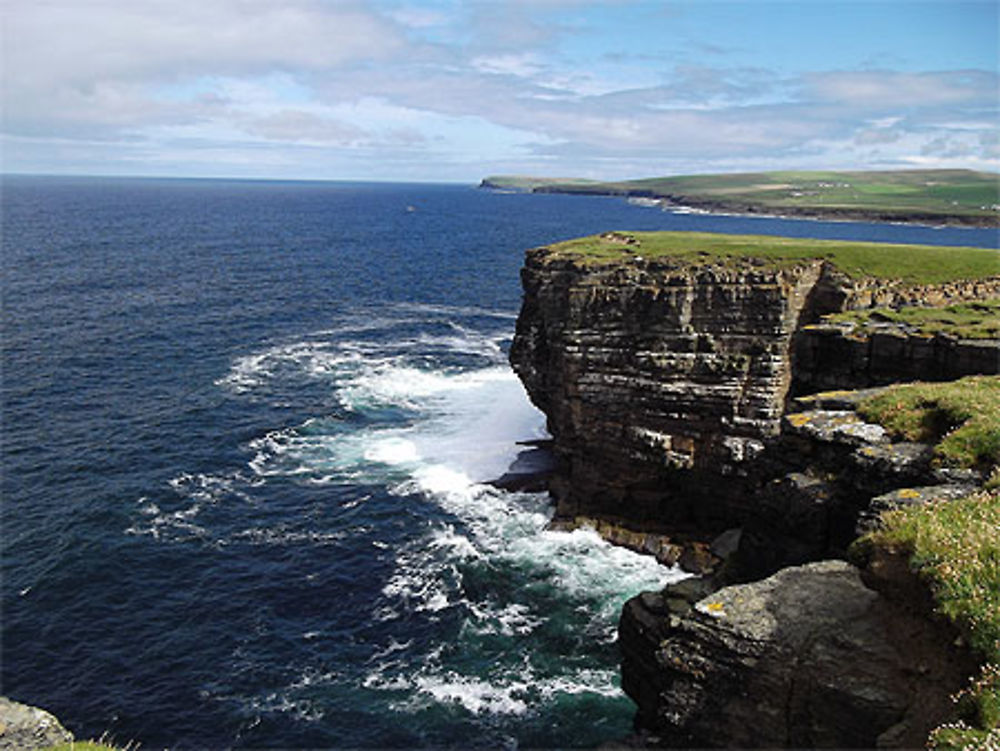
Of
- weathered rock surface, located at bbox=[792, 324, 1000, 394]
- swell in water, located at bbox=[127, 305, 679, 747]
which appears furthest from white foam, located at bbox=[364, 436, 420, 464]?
weathered rock surface, located at bbox=[792, 324, 1000, 394]

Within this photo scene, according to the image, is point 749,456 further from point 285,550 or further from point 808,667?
point 285,550

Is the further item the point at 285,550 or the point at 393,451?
the point at 393,451

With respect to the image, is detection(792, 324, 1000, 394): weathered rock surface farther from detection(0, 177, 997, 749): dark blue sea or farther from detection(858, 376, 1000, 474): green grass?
detection(0, 177, 997, 749): dark blue sea

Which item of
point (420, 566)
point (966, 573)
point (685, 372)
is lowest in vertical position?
point (420, 566)

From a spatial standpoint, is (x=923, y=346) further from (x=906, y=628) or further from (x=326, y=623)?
(x=326, y=623)

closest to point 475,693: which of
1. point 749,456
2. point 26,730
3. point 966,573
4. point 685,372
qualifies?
point 26,730

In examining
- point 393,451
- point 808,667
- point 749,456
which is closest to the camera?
point 808,667

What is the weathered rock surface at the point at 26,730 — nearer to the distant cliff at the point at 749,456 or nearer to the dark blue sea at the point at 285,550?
the distant cliff at the point at 749,456

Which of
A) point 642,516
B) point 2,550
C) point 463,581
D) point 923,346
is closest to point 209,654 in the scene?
point 463,581
